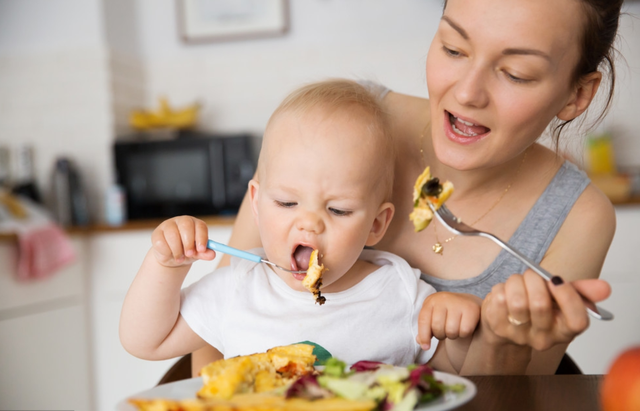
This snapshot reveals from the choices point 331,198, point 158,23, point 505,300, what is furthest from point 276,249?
point 158,23

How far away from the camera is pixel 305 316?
1033mm

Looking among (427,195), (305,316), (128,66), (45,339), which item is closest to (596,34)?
(427,195)

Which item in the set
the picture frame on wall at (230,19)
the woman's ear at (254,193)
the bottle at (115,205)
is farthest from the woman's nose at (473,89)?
the picture frame on wall at (230,19)

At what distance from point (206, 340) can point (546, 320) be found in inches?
22.3

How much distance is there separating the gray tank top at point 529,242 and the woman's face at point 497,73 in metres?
0.18

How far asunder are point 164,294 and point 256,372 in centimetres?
35

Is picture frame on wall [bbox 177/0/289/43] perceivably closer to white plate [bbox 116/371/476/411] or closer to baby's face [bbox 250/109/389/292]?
baby's face [bbox 250/109/389/292]

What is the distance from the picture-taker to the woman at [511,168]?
2.55 feet

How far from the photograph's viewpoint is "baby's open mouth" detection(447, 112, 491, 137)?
1.03 meters

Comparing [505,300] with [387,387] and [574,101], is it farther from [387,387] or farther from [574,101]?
[574,101]

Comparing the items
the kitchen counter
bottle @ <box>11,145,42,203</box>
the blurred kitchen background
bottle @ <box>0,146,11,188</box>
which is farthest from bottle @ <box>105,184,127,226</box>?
bottle @ <box>0,146,11,188</box>

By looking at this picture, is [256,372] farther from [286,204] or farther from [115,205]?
[115,205]

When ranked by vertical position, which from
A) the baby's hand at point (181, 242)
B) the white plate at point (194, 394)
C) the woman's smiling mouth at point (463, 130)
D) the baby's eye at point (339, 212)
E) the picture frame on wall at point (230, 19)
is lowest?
the white plate at point (194, 394)

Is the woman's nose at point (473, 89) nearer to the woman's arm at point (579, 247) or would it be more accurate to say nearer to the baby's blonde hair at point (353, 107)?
the baby's blonde hair at point (353, 107)
